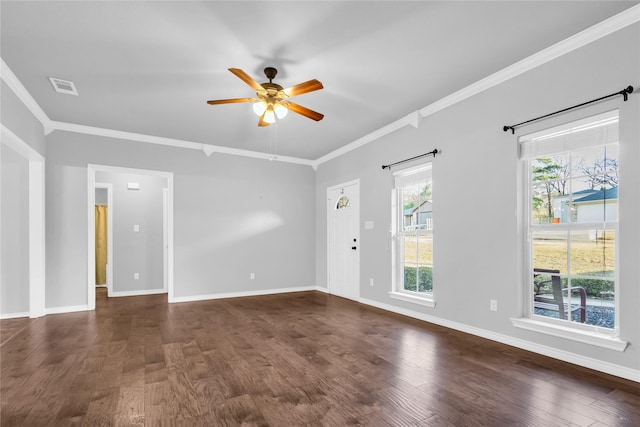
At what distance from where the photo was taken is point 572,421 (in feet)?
6.24

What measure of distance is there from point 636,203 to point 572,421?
64.5 inches

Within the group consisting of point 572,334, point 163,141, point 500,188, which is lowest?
point 572,334

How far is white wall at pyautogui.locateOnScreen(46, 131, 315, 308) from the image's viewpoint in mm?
4727

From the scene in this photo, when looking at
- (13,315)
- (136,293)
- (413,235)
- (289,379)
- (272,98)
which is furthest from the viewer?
(136,293)

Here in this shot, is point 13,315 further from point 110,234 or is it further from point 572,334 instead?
point 572,334

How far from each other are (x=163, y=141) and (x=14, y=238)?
2439 millimetres

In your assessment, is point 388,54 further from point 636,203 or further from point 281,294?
point 281,294

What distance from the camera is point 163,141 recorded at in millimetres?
5434

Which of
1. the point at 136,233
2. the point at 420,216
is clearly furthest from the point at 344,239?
the point at 136,233

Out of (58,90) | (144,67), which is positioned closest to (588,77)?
(144,67)

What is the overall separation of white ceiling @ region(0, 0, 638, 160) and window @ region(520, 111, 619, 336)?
92cm

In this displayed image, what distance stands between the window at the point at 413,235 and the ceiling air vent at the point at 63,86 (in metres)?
4.18

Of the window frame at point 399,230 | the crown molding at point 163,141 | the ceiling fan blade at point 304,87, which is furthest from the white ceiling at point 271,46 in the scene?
the window frame at point 399,230

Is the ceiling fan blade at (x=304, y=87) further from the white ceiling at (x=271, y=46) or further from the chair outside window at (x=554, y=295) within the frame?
the chair outside window at (x=554, y=295)
